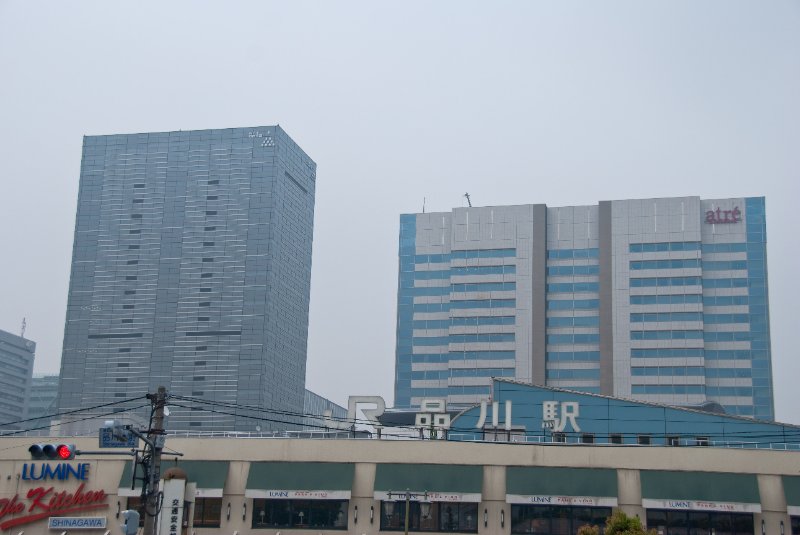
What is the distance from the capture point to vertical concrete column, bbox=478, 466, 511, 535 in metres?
69.1

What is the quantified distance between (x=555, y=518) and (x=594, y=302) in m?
111

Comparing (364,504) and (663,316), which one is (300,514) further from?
(663,316)

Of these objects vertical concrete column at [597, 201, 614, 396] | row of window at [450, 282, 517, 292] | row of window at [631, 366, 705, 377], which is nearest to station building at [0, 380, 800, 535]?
row of window at [631, 366, 705, 377]

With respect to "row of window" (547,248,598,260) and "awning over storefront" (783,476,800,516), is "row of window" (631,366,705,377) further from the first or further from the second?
"awning over storefront" (783,476,800,516)

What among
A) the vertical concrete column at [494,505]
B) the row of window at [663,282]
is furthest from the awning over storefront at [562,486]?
the row of window at [663,282]

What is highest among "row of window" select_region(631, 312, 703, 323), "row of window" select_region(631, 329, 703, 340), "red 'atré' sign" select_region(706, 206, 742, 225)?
"red 'atré' sign" select_region(706, 206, 742, 225)

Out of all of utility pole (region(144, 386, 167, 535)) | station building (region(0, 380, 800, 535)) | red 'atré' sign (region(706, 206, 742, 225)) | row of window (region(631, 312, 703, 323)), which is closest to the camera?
utility pole (region(144, 386, 167, 535))

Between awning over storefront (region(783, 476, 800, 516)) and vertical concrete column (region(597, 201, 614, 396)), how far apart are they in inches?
4053

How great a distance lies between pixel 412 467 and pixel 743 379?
374ft

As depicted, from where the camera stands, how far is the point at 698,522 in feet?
223

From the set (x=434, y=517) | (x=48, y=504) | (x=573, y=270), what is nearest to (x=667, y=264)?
(x=573, y=270)

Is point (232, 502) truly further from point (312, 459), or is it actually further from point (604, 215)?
point (604, 215)

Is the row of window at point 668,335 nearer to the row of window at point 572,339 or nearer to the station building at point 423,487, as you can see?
the row of window at point 572,339

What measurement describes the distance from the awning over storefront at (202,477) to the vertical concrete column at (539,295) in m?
107
